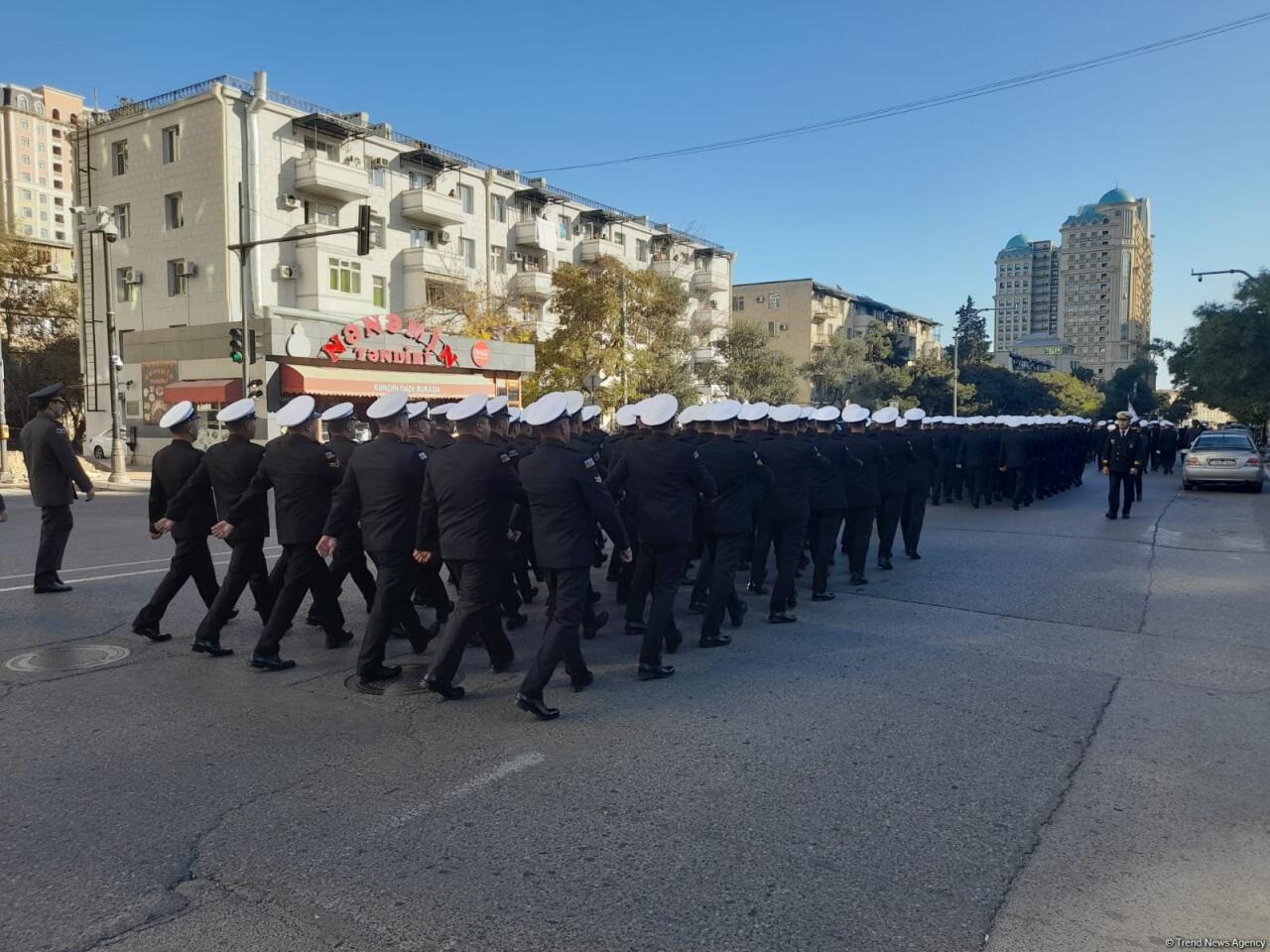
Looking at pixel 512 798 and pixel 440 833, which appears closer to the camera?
pixel 440 833

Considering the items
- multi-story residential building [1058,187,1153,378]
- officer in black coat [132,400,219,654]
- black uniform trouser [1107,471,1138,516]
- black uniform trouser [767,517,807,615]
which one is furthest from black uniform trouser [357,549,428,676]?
multi-story residential building [1058,187,1153,378]

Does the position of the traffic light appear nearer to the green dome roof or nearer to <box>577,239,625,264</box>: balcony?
<box>577,239,625,264</box>: balcony

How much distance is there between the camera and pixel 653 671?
249 inches

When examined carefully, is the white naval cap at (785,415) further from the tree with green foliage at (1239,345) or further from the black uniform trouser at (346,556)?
the tree with green foliage at (1239,345)

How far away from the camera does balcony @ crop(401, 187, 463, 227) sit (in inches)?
1555

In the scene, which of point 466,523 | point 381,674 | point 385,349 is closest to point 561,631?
point 466,523

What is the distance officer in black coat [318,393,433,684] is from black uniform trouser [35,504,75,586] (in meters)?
4.48

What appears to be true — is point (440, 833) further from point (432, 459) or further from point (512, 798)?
point (432, 459)

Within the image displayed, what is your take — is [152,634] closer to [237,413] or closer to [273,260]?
[237,413]

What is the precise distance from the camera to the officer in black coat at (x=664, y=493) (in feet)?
21.4

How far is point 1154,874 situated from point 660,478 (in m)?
3.93

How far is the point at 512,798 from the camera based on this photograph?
167 inches

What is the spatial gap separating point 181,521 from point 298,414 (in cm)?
141

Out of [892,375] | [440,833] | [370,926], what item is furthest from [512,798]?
[892,375]
